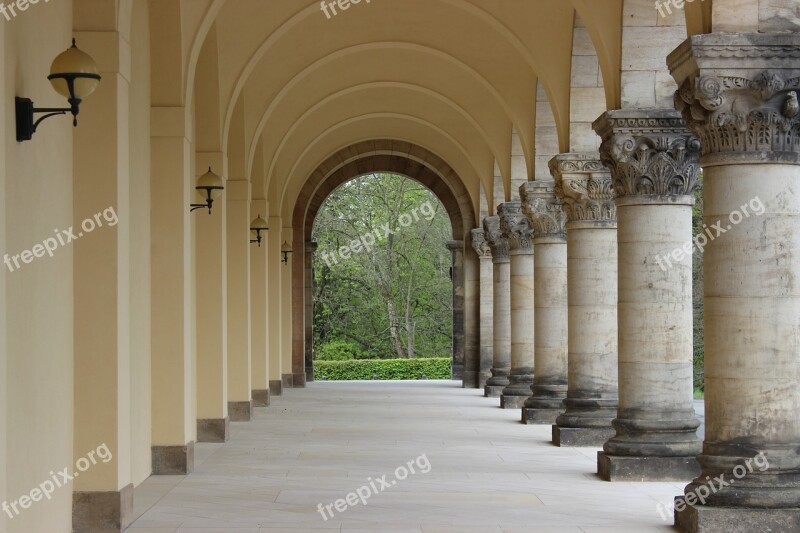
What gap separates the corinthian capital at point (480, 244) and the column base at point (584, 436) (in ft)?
52.0

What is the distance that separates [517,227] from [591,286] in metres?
7.22

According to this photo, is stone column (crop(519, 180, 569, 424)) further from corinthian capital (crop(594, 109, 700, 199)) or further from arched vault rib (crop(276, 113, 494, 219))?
arched vault rib (crop(276, 113, 494, 219))

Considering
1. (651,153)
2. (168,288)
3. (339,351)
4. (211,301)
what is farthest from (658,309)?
(339,351)

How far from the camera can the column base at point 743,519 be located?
8586mm

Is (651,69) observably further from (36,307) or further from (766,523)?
(36,307)

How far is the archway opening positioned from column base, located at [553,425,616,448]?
3570 cm

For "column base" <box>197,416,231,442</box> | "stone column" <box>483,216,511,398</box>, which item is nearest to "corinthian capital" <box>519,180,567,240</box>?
"column base" <box>197,416,231,442</box>

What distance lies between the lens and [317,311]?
55.8 m

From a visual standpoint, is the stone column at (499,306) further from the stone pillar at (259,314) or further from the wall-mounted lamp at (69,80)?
the wall-mounted lamp at (69,80)

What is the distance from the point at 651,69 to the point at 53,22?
22.8 feet

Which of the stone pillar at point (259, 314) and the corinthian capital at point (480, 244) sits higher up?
the corinthian capital at point (480, 244)

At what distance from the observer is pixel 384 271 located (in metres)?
54.8

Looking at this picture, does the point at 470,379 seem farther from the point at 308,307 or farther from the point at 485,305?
the point at 308,307

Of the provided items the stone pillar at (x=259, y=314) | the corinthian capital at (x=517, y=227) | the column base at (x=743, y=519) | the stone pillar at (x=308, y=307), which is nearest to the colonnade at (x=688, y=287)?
the column base at (x=743, y=519)
